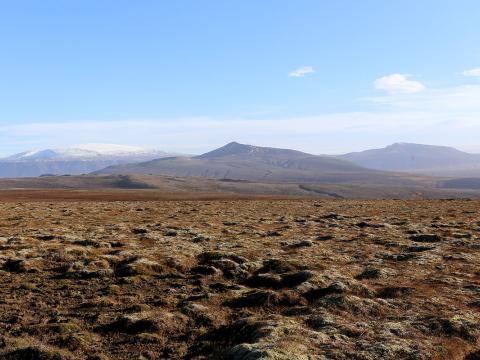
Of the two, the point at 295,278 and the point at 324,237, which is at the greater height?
the point at 295,278

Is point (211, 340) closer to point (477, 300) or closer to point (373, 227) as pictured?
point (477, 300)

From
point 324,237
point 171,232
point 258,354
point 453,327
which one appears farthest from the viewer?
point 171,232

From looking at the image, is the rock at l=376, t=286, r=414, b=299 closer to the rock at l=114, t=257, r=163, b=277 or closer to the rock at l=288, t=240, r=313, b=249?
the rock at l=114, t=257, r=163, b=277

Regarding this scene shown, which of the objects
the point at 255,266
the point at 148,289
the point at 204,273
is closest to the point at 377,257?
the point at 255,266

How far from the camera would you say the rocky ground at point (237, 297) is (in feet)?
41.2

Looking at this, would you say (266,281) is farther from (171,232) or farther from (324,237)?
(171,232)

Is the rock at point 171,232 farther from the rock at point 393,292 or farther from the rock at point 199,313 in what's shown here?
the rock at point 393,292

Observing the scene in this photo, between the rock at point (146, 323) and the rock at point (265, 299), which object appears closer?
the rock at point (146, 323)

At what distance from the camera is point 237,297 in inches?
694

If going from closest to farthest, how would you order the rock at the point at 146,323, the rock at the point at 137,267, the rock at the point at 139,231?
the rock at the point at 146,323, the rock at the point at 137,267, the rock at the point at 139,231

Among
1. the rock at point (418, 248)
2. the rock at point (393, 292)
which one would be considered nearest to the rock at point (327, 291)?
the rock at point (393, 292)

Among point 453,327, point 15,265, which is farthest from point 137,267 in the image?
point 453,327

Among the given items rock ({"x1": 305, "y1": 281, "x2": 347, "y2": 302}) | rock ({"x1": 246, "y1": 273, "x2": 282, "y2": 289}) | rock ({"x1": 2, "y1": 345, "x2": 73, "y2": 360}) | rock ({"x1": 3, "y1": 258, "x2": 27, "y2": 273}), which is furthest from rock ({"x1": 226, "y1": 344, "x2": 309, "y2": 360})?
rock ({"x1": 3, "y1": 258, "x2": 27, "y2": 273})

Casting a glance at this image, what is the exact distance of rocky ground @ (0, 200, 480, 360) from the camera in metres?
12.6
